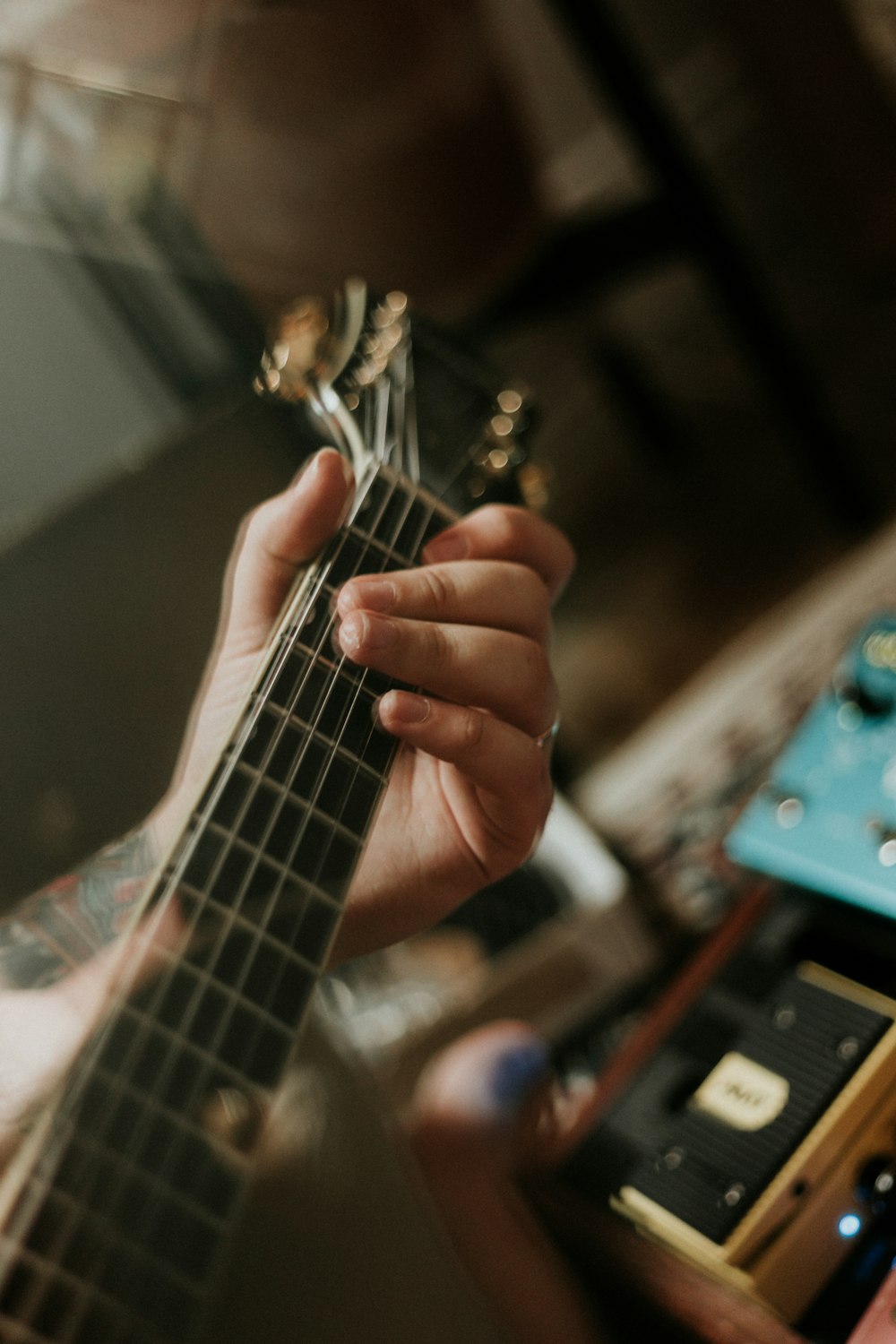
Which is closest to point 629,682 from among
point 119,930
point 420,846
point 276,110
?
point 276,110

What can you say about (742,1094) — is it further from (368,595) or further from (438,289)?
(438,289)

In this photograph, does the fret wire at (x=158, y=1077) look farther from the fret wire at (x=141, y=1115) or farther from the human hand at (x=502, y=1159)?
the human hand at (x=502, y=1159)

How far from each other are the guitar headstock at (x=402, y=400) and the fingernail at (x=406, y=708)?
12 cm

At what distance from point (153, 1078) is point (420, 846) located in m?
0.16

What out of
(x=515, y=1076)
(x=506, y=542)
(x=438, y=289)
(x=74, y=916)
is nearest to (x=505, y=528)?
(x=506, y=542)

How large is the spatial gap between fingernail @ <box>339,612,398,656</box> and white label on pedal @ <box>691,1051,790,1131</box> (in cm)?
43

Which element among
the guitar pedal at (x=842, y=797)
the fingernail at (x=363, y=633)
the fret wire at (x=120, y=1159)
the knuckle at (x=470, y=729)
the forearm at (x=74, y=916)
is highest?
the fingernail at (x=363, y=633)

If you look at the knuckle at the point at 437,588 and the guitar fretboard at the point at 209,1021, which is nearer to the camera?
the guitar fretboard at the point at 209,1021

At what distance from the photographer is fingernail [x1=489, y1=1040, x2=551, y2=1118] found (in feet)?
2.65

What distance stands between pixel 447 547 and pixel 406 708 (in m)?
0.11

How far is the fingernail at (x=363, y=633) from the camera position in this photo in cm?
41

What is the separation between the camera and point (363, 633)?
16.1 inches

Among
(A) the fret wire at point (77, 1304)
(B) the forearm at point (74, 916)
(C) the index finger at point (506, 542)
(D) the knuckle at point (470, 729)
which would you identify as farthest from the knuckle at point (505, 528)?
(A) the fret wire at point (77, 1304)

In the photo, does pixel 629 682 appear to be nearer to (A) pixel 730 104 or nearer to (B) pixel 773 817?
(B) pixel 773 817
